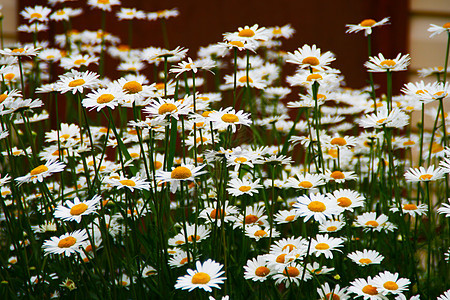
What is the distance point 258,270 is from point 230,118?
0.35 meters

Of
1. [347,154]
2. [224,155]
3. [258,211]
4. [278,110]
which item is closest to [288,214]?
[258,211]

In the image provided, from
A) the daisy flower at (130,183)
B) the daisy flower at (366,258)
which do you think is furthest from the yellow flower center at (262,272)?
the daisy flower at (130,183)

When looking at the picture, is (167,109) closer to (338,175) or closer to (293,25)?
(338,175)

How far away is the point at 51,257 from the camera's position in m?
1.36

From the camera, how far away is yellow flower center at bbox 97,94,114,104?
1.12m

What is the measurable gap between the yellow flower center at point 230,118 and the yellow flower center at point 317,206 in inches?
10.1

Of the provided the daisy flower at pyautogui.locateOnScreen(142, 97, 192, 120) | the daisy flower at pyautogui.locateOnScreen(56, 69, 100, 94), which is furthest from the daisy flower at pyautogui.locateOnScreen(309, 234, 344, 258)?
the daisy flower at pyautogui.locateOnScreen(56, 69, 100, 94)

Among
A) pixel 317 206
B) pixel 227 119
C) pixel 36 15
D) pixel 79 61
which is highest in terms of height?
pixel 36 15

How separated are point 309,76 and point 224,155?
42cm

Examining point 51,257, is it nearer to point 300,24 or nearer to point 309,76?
point 309,76

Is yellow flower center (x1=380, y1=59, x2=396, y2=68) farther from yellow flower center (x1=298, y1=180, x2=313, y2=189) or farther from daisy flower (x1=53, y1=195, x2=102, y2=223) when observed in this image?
daisy flower (x1=53, y1=195, x2=102, y2=223)

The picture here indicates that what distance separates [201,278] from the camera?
3.14 ft

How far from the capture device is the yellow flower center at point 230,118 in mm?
1131

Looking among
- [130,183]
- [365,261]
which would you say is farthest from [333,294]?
[130,183]
